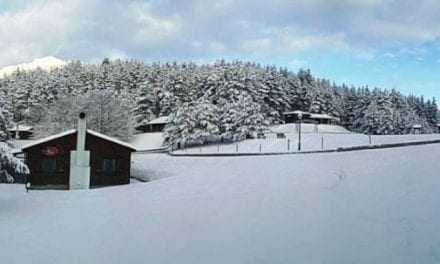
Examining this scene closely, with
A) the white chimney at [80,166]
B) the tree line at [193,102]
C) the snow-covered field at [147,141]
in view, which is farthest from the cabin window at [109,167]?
the snow-covered field at [147,141]

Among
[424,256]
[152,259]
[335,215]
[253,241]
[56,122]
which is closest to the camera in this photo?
[424,256]

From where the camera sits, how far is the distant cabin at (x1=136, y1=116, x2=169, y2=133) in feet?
224

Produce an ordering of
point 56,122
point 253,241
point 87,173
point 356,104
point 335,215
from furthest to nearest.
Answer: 1. point 356,104
2. point 56,122
3. point 87,173
4. point 335,215
5. point 253,241

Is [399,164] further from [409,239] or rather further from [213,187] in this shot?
[409,239]

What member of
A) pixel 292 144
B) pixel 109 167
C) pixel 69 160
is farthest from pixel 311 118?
pixel 69 160

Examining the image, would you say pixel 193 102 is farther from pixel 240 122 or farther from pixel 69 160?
pixel 69 160

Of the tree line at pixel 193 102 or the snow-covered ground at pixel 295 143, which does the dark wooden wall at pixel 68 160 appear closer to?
the snow-covered ground at pixel 295 143

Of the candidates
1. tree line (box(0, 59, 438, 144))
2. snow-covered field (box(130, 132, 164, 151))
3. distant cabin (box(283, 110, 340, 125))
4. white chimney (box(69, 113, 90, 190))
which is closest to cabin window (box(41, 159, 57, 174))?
white chimney (box(69, 113, 90, 190))

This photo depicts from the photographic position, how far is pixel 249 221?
1139 cm

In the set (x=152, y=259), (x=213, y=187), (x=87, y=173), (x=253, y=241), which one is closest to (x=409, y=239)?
(x=253, y=241)

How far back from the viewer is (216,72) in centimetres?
7575

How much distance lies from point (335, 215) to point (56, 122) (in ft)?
175

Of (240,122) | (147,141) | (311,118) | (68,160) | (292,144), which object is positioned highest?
(311,118)

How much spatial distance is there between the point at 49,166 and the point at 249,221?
20104mm
